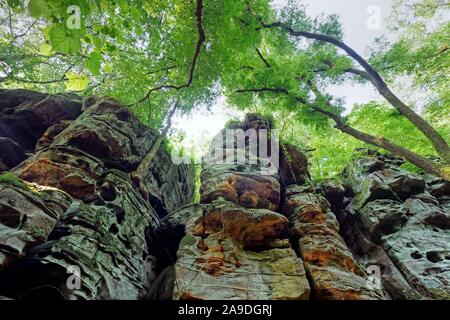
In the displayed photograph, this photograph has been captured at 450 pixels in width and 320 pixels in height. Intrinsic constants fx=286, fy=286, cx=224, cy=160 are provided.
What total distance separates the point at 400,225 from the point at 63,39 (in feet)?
38.2

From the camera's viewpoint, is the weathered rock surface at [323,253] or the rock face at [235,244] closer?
the rock face at [235,244]

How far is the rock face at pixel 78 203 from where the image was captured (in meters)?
5.62

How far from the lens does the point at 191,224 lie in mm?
9227

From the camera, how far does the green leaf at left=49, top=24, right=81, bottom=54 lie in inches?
119

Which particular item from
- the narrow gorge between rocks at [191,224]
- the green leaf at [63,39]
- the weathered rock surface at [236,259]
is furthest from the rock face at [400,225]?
the green leaf at [63,39]

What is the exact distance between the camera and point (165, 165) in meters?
14.5

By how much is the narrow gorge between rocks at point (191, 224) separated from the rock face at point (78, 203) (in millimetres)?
34

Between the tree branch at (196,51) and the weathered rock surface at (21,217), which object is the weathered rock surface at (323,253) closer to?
the tree branch at (196,51)

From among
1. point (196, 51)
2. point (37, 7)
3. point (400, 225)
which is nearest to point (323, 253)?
point (400, 225)

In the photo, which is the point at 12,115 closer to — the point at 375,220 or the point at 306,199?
the point at 306,199

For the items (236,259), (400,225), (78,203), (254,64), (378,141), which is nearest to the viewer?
(78,203)

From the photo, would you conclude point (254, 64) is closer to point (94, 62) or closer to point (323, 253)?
point (323, 253)

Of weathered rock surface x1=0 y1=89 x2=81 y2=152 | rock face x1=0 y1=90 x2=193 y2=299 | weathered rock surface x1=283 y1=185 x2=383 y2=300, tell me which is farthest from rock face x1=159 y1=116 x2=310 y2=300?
weathered rock surface x1=0 y1=89 x2=81 y2=152

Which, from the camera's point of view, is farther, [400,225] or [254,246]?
[400,225]
